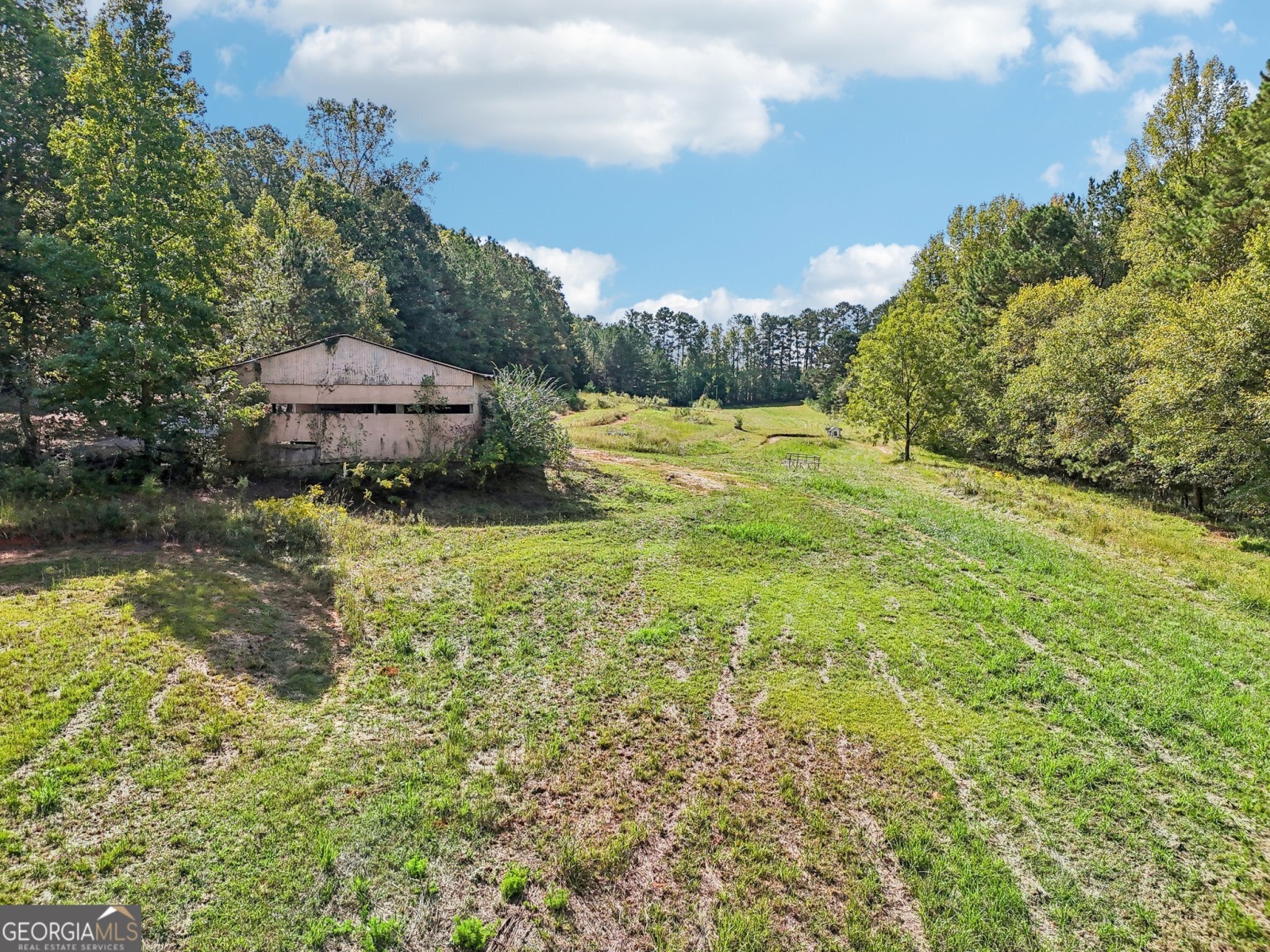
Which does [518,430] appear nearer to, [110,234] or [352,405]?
[352,405]

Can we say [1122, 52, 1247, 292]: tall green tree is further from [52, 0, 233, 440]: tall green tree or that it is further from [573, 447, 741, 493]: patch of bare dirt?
[52, 0, 233, 440]: tall green tree

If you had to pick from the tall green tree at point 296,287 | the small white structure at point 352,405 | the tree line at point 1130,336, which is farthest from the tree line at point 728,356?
the small white structure at point 352,405

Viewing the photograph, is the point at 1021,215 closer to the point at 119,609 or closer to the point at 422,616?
the point at 422,616

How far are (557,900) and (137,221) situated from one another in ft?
53.7

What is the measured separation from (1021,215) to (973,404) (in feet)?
55.8

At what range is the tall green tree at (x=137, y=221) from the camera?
12305 millimetres

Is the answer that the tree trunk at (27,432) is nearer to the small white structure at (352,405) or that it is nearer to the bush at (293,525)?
the small white structure at (352,405)

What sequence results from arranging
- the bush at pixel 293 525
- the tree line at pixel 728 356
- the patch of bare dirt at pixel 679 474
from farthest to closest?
the tree line at pixel 728 356
the patch of bare dirt at pixel 679 474
the bush at pixel 293 525

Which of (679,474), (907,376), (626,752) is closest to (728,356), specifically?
(907,376)

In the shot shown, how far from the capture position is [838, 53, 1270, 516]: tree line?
55.8 ft

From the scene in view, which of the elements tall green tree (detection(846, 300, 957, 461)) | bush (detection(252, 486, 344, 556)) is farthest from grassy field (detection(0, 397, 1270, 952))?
tall green tree (detection(846, 300, 957, 461))

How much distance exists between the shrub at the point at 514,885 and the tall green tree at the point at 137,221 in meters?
13.6

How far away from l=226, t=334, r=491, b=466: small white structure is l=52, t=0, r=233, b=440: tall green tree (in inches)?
99.4

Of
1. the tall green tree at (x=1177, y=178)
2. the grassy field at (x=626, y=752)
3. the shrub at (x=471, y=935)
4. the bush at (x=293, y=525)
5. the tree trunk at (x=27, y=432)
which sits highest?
the tall green tree at (x=1177, y=178)
